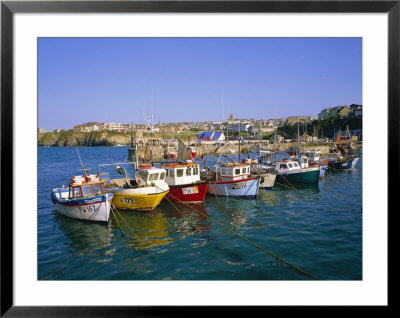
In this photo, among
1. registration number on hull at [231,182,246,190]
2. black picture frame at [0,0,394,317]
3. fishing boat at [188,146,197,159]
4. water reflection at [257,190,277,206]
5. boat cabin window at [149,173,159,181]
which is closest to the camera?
black picture frame at [0,0,394,317]

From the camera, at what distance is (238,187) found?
14.0 metres

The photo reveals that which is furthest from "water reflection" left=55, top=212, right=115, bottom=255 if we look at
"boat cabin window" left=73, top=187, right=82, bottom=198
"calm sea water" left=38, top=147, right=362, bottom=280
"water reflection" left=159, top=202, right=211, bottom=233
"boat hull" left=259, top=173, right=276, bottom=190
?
"boat hull" left=259, top=173, right=276, bottom=190

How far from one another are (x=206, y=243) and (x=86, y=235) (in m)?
3.73

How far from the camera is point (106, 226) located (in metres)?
9.36

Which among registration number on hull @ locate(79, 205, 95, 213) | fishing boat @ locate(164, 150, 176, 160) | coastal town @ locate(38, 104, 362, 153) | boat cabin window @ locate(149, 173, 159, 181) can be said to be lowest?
registration number on hull @ locate(79, 205, 95, 213)

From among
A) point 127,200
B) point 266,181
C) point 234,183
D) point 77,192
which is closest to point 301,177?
point 266,181

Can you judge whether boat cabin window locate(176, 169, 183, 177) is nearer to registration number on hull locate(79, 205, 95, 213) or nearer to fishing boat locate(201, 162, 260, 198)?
fishing boat locate(201, 162, 260, 198)

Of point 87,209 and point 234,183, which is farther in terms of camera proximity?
point 234,183

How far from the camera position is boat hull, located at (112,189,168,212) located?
35.1 ft

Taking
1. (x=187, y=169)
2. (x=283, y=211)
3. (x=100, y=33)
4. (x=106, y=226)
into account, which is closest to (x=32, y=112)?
(x=100, y=33)

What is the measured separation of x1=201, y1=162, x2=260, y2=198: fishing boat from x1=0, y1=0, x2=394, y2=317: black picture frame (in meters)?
9.69

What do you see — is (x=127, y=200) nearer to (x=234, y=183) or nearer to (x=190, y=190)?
(x=190, y=190)

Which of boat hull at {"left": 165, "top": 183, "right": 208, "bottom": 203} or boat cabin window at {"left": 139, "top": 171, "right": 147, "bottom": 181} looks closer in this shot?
boat cabin window at {"left": 139, "top": 171, "right": 147, "bottom": 181}

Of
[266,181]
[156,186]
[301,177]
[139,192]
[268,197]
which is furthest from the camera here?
[301,177]
